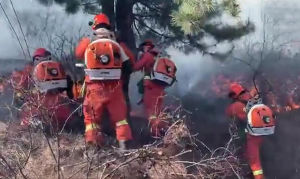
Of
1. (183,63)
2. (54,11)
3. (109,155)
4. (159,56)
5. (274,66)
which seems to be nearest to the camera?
(109,155)

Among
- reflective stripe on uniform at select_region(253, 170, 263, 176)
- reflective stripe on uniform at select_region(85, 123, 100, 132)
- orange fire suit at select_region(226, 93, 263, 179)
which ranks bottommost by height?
reflective stripe on uniform at select_region(253, 170, 263, 176)

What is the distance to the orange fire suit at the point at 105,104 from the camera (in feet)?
23.0

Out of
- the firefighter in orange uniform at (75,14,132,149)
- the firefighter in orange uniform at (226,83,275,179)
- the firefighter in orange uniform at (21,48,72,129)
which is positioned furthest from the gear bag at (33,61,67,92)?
the firefighter in orange uniform at (226,83,275,179)

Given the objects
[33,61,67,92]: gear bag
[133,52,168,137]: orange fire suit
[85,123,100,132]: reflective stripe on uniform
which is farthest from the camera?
[133,52,168,137]: orange fire suit

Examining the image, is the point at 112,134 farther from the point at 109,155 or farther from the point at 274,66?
the point at 274,66

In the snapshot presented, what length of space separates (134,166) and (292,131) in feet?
14.0

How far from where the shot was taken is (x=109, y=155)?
244 inches

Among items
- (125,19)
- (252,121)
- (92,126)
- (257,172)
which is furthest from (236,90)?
(92,126)

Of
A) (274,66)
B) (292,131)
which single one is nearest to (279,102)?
(292,131)

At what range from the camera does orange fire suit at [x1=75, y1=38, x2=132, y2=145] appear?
7.02 metres

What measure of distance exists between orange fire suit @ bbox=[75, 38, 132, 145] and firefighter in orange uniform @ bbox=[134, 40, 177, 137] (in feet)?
2.71

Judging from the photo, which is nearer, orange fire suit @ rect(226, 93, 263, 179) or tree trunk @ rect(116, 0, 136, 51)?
orange fire suit @ rect(226, 93, 263, 179)

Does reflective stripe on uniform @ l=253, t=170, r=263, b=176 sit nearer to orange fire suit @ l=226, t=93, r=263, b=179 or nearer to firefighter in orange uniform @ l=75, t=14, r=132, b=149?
orange fire suit @ l=226, t=93, r=263, b=179

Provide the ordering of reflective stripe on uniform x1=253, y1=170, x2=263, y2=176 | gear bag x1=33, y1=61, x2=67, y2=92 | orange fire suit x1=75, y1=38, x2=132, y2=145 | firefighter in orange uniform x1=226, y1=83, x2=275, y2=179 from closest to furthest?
orange fire suit x1=75, y1=38, x2=132, y2=145 → gear bag x1=33, y1=61, x2=67, y2=92 → firefighter in orange uniform x1=226, y1=83, x2=275, y2=179 → reflective stripe on uniform x1=253, y1=170, x2=263, y2=176
